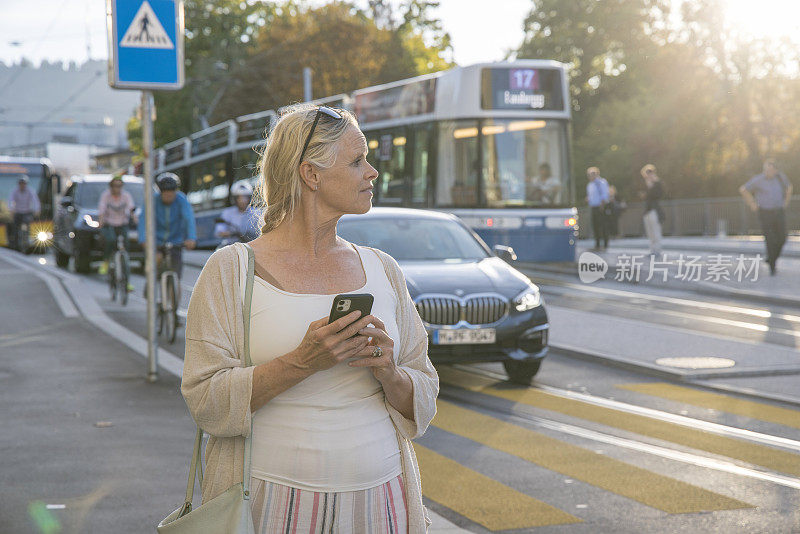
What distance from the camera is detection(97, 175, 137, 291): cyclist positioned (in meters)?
15.8

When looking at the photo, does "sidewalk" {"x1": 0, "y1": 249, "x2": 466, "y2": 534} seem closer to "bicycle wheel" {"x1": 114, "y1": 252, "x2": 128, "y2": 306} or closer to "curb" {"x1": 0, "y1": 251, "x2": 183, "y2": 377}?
"curb" {"x1": 0, "y1": 251, "x2": 183, "y2": 377}

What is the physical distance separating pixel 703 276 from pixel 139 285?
9340mm

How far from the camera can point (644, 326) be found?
13.2 m

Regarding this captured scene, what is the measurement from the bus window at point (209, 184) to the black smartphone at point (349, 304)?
2762cm

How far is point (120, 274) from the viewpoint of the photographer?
15.7 m

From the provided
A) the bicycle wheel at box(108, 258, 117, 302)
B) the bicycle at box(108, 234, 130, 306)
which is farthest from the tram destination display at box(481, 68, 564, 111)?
the bicycle wheel at box(108, 258, 117, 302)

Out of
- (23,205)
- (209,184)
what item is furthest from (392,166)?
(209,184)

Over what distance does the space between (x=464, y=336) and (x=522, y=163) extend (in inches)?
413

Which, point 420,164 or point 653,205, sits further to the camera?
point 653,205

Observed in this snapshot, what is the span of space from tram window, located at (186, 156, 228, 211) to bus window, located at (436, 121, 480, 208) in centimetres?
1130

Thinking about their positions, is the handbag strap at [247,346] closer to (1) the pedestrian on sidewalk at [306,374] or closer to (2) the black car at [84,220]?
(1) the pedestrian on sidewalk at [306,374]

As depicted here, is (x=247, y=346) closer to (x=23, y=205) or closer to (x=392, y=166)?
(x=392, y=166)

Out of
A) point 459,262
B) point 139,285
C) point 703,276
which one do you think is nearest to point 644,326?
point 459,262

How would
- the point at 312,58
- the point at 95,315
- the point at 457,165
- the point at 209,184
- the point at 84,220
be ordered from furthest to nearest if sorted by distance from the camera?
1. the point at 312,58
2. the point at 209,184
3. the point at 84,220
4. the point at 457,165
5. the point at 95,315
